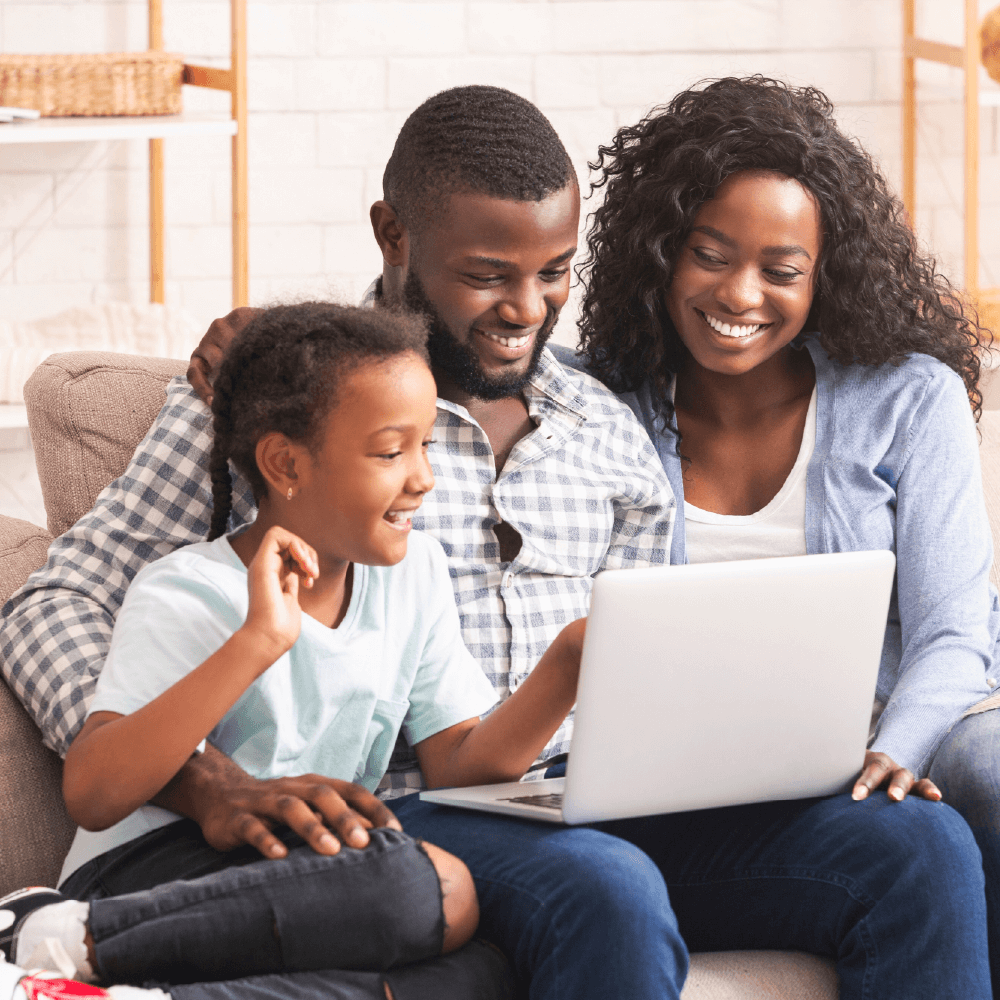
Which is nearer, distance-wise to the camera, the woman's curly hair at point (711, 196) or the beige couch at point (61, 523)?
the beige couch at point (61, 523)

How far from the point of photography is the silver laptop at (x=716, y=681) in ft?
3.41

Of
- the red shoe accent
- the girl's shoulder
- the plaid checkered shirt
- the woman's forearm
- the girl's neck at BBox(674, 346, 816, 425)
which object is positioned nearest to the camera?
the red shoe accent

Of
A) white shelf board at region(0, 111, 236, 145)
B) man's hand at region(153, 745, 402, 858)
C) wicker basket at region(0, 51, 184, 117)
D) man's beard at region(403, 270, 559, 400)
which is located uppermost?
wicker basket at region(0, 51, 184, 117)

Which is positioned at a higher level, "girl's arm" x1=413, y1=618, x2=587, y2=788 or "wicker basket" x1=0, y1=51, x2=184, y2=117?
"wicker basket" x1=0, y1=51, x2=184, y2=117

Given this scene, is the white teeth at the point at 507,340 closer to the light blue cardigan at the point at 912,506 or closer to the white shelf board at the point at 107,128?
the light blue cardigan at the point at 912,506

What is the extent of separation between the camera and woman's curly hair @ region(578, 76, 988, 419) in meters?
1.52

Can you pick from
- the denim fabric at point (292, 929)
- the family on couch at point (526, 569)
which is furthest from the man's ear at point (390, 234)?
the denim fabric at point (292, 929)

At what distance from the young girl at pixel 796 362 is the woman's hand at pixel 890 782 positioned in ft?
0.64

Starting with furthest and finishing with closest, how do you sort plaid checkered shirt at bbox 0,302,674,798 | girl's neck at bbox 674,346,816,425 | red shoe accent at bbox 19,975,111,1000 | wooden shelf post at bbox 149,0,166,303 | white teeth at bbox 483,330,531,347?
wooden shelf post at bbox 149,0,166,303 → girl's neck at bbox 674,346,816,425 → white teeth at bbox 483,330,531,347 → plaid checkered shirt at bbox 0,302,674,798 → red shoe accent at bbox 19,975,111,1000

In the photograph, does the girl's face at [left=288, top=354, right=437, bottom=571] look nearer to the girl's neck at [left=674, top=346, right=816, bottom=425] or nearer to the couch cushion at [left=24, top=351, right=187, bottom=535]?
the couch cushion at [left=24, top=351, right=187, bottom=535]

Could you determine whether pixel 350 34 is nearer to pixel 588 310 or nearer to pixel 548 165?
pixel 588 310

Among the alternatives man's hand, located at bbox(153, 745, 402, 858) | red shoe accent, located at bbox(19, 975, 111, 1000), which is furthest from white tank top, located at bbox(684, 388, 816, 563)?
red shoe accent, located at bbox(19, 975, 111, 1000)

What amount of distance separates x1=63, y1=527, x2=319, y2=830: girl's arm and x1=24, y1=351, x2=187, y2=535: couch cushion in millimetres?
458

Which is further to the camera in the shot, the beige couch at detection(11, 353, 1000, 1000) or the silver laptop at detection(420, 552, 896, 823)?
the beige couch at detection(11, 353, 1000, 1000)
